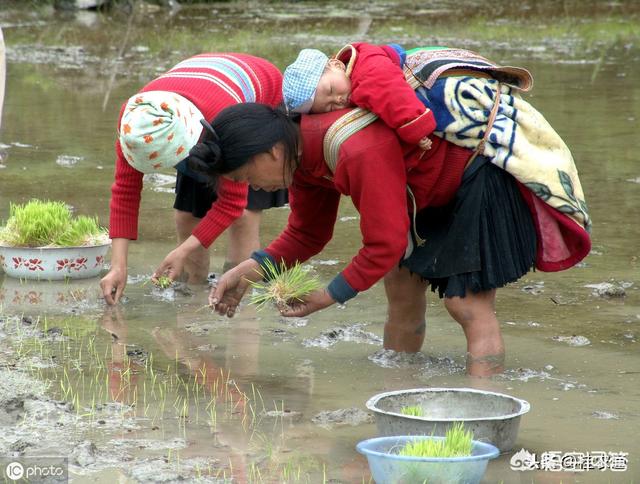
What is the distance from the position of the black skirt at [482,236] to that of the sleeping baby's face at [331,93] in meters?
0.54

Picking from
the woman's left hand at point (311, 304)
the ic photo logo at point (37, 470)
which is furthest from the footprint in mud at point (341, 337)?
the ic photo logo at point (37, 470)

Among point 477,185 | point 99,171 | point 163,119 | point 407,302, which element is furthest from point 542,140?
point 99,171

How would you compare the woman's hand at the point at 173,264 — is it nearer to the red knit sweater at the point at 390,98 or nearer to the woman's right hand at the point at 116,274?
the woman's right hand at the point at 116,274

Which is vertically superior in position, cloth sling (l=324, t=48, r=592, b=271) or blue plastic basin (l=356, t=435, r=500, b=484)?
cloth sling (l=324, t=48, r=592, b=271)

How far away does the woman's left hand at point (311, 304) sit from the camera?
3.98 metres

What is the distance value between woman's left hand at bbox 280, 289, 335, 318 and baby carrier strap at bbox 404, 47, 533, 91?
0.76 meters

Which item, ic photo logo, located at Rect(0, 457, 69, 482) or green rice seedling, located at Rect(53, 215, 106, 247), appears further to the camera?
green rice seedling, located at Rect(53, 215, 106, 247)

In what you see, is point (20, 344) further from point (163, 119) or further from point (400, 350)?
point (400, 350)

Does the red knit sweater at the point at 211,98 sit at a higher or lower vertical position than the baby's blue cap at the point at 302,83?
lower

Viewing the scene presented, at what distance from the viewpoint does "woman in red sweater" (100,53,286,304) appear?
4.45 m

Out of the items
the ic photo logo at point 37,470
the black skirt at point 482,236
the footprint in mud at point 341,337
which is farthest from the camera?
the footprint in mud at point 341,337

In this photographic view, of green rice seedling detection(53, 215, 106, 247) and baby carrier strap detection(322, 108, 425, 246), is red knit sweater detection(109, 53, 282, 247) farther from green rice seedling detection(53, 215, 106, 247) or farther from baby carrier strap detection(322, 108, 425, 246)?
green rice seedling detection(53, 215, 106, 247)

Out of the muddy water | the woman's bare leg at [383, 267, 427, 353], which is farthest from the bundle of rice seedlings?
the woman's bare leg at [383, 267, 427, 353]

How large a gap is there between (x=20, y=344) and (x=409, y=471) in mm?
2132
